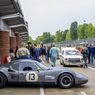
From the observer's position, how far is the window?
8758 mm

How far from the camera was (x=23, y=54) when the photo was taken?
440 inches

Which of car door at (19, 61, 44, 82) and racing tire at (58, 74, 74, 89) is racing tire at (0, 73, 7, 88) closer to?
car door at (19, 61, 44, 82)

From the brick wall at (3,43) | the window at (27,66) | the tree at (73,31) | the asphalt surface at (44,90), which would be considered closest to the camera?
the asphalt surface at (44,90)

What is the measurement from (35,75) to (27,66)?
0.50 metres

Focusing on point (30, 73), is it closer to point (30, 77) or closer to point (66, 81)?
point (30, 77)

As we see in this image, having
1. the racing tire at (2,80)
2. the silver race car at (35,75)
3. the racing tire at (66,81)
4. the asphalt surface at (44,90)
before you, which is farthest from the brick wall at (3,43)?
the racing tire at (66,81)

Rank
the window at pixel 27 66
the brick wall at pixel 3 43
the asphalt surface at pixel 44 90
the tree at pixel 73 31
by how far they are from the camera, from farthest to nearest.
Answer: the tree at pixel 73 31
the brick wall at pixel 3 43
the window at pixel 27 66
the asphalt surface at pixel 44 90

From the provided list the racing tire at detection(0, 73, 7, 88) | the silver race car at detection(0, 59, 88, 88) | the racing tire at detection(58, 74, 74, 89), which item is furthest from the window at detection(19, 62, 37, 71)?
the racing tire at detection(58, 74, 74, 89)

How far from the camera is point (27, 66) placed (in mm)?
8805

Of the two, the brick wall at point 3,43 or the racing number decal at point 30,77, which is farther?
the brick wall at point 3,43

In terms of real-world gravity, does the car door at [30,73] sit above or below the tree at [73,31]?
below

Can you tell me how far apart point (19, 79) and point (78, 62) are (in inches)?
388

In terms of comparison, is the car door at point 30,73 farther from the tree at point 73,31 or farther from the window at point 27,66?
the tree at point 73,31

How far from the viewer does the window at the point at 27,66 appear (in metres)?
8.76
